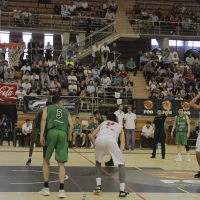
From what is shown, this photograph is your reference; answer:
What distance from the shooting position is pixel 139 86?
2975 centimetres

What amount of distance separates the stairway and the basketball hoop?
22.3 feet

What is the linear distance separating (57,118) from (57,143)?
473 mm

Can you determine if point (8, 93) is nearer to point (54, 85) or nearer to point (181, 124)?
point (54, 85)

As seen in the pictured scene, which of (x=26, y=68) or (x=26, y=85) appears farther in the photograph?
(x=26, y=68)

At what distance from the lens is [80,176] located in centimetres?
1225

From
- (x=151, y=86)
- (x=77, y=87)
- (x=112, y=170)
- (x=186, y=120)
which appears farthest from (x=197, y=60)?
(x=112, y=170)

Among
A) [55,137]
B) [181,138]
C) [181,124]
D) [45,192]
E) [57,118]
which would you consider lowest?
[45,192]

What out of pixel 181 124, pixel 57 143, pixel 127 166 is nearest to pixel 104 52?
pixel 181 124

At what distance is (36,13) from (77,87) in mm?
8772

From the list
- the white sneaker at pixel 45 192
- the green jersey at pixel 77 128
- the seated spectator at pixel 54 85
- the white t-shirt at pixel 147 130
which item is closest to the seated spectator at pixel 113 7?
the seated spectator at pixel 54 85

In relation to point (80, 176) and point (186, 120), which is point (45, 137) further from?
point (186, 120)

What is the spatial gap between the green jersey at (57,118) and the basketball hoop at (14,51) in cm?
1601

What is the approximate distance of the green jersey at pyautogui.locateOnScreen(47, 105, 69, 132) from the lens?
380 inches

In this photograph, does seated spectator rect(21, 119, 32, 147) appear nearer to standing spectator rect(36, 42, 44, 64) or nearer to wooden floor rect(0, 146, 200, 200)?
wooden floor rect(0, 146, 200, 200)
